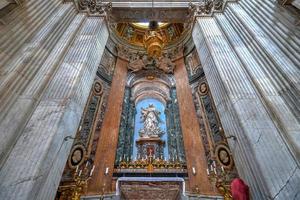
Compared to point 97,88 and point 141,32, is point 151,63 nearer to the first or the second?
point 141,32

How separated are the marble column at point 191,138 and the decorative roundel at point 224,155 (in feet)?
2.19

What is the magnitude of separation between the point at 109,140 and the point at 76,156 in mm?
1519

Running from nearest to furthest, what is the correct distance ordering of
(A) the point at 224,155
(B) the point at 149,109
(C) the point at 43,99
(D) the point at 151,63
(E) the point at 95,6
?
(C) the point at 43,99 < (A) the point at 224,155 < (E) the point at 95,6 < (B) the point at 149,109 < (D) the point at 151,63

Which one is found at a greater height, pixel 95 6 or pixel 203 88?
pixel 95 6

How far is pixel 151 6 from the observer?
26.0 feet

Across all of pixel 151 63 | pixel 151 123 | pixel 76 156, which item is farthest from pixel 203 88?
pixel 76 156

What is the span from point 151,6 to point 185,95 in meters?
4.00

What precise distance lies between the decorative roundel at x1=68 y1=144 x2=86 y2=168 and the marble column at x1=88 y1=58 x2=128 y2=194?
1.97 ft

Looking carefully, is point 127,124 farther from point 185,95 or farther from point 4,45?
point 4,45

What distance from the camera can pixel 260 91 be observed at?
4.14 meters

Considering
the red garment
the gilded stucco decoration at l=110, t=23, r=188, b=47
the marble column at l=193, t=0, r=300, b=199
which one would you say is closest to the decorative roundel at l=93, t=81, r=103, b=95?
the marble column at l=193, t=0, r=300, b=199

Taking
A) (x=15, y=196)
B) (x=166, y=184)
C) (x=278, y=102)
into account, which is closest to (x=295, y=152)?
(x=278, y=102)

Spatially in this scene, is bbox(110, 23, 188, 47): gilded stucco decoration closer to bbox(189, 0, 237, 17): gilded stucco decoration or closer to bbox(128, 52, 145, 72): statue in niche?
bbox(128, 52, 145, 72): statue in niche

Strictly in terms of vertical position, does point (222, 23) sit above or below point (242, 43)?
above
